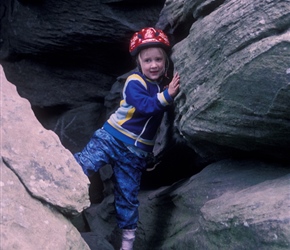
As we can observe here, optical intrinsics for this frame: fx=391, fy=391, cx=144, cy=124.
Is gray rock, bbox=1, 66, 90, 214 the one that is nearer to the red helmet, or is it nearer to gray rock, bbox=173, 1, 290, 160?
gray rock, bbox=173, 1, 290, 160

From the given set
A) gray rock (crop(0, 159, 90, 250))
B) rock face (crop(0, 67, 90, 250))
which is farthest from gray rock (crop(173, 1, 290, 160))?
gray rock (crop(0, 159, 90, 250))

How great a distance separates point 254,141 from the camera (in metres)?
3.65

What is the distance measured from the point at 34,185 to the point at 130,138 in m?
1.92

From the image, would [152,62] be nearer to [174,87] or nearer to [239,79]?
[174,87]

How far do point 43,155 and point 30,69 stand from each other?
556cm

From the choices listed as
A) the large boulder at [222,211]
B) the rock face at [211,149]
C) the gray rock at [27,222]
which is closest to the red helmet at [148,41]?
the rock face at [211,149]

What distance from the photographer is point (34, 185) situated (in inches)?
117

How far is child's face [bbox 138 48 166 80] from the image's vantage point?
15.4 ft

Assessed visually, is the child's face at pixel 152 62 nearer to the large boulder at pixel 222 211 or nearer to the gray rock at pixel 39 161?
the large boulder at pixel 222 211

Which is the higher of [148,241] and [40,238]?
[40,238]

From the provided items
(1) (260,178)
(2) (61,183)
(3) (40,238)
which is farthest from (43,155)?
(1) (260,178)

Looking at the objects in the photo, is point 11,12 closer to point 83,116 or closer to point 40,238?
point 83,116

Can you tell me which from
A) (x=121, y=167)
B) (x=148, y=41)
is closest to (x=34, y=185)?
(x=121, y=167)

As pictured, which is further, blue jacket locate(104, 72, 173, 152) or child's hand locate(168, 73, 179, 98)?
blue jacket locate(104, 72, 173, 152)
